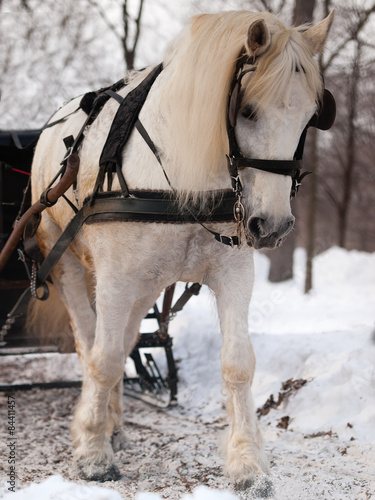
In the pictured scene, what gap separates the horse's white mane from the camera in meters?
2.30

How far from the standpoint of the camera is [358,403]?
3738mm

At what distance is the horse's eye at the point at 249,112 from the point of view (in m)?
2.31

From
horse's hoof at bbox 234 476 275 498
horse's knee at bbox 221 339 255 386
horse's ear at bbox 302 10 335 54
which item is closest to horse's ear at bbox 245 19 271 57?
horse's ear at bbox 302 10 335 54

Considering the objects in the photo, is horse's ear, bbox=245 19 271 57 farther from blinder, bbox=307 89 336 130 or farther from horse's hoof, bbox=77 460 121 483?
horse's hoof, bbox=77 460 121 483

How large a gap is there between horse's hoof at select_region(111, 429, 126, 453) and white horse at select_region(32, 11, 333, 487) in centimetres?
42

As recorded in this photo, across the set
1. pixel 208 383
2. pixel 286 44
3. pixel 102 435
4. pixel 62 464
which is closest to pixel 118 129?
pixel 286 44

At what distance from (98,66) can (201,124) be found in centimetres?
1079

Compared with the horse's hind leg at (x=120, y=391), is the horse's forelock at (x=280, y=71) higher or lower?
higher

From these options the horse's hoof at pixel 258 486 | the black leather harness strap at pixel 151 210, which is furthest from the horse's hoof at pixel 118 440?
the black leather harness strap at pixel 151 210

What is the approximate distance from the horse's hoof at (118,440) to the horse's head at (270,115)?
6.22 ft

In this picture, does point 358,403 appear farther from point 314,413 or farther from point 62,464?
point 62,464

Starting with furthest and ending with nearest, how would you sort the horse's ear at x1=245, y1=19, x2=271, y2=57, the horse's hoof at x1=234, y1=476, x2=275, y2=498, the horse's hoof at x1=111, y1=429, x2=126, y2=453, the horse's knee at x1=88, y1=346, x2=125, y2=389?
the horse's hoof at x1=111, y1=429, x2=126, y2=453
the horse's knee at x1=88, y1=346, x2=125, y2=389
the horse's hoof at x1=234, y1=476, x2=275, y2=498
the horse's ear at x1=245, y1=19, x2=271, y2=57

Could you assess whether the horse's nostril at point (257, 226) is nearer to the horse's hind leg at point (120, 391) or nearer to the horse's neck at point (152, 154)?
the horse's neck at point (152, 154)

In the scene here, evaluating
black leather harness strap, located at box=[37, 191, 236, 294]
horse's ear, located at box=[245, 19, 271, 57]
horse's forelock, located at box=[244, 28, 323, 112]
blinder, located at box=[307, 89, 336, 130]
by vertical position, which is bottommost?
black leather harness strap, located at box=[37, 191, 236, 294]
